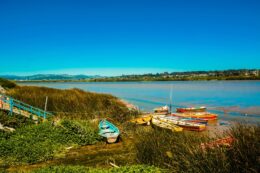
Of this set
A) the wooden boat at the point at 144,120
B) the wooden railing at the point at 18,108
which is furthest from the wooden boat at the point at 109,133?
the wooden boat at the point at 144,120

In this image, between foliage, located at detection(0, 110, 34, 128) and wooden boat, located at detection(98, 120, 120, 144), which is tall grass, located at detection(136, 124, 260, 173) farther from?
foliage, located at detection(0, 110, 34, 128)

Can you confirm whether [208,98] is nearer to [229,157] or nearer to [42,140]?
[42,140]

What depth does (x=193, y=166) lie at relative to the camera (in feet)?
23.3

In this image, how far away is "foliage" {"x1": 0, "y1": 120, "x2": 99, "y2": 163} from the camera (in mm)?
12336

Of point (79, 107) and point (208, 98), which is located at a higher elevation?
point (79, 107)

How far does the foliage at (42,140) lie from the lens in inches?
486

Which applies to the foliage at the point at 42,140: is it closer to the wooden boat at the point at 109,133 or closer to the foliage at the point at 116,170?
the wooden boat at the point at 109,133

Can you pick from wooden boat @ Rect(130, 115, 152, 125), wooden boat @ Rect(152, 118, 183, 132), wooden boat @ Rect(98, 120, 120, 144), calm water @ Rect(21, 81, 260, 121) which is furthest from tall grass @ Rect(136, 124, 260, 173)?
calm water @ Rect(21, 81, 260, 121)

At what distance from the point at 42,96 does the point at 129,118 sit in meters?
8.59

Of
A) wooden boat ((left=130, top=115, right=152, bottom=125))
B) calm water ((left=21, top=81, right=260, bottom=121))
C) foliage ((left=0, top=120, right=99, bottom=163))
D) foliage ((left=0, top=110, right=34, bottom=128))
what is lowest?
calm water ((left=21, top=81, right=260, bottom=121))

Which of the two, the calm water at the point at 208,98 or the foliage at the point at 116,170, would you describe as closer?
the foliage at the point at 116,170

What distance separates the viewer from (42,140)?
14477 millimetres

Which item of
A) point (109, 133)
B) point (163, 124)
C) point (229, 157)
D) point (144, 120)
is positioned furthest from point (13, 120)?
point (229, 157)

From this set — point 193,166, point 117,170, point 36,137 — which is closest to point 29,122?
point 36,137
